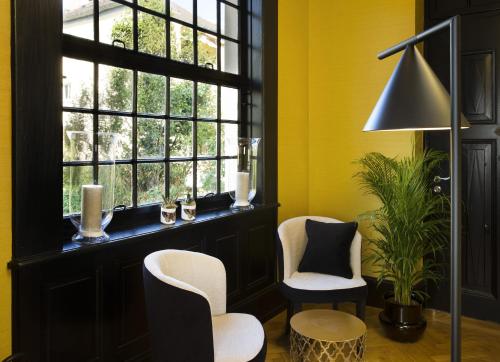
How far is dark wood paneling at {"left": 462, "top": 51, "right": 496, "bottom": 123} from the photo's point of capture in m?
3.42

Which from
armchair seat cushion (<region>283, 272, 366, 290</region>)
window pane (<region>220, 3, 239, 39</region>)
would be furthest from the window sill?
window pane (<region>220, 3, 239, 39</region>)

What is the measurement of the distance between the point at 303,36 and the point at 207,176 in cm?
167

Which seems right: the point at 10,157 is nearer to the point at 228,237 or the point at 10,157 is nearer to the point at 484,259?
the point at 228,237

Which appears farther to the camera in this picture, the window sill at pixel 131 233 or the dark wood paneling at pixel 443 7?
the dark wood paneling at pixel 443 7

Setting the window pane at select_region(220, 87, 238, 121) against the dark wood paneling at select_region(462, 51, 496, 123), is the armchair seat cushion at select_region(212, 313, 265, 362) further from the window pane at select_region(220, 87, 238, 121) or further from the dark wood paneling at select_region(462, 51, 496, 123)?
the dark wood paneling at select_region(462, 51, 496, 123)

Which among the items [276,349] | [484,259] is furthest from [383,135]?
[276,349]

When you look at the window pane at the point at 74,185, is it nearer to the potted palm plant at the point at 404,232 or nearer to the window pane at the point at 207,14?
the window pane at the point at 207,14

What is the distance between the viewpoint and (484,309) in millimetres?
3477

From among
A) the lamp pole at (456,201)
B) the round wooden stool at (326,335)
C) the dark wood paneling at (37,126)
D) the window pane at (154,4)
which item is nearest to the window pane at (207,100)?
the window pane at (154,4)

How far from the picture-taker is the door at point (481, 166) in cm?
341

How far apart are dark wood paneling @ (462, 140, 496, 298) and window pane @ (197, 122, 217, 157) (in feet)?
6.55

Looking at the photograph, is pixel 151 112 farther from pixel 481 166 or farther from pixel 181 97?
pixel 481 166

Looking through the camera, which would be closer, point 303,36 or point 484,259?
point 484,259

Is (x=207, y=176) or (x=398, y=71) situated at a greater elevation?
(x=398, y=71)
